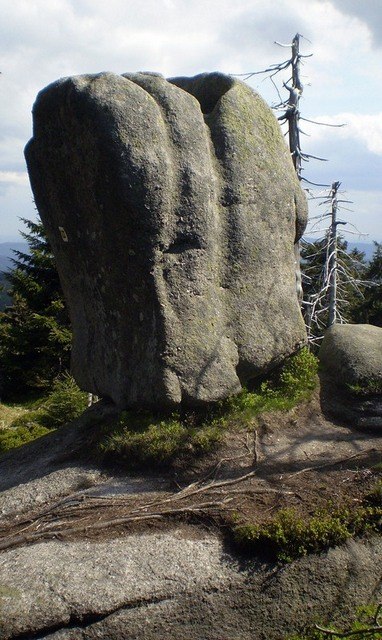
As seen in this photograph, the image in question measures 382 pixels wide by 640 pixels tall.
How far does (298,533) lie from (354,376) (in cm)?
365

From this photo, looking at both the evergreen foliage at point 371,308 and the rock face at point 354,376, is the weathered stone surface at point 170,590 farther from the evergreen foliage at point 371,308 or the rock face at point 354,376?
the evergreen foliage at point 371,308

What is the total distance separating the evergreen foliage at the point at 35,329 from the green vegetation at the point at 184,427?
51.4 ft

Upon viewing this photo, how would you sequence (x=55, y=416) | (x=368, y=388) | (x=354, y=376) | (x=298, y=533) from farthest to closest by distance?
1. (x=55, y=416)
2. (x=354, y=376)
3. (x=368, y=388)
4. (x=298, y=533)

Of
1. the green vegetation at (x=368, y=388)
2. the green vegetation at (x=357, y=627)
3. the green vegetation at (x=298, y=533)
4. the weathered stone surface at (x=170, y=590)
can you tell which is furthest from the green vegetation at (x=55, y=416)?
the green vegetation at (x=357, y=627)

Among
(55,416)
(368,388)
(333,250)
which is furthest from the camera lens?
(333,250)

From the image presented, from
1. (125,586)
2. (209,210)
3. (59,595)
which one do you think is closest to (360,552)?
(125,586)

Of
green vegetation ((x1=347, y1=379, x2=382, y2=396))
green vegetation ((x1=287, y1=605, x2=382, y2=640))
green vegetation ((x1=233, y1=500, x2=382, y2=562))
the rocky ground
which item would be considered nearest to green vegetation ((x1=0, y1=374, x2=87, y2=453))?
the rocky ground

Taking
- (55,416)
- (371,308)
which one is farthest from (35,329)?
(371,308)

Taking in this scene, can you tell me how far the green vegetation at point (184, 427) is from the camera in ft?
28.3

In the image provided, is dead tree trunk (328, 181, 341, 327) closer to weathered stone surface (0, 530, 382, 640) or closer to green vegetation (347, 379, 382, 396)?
green vegetation (347, 379, 382, 396)

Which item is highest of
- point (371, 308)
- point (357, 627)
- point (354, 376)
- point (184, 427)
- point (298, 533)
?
point (371, 308)

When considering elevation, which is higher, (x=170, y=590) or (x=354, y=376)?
(x=354, y=376)

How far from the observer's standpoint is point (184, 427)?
29.3 ft

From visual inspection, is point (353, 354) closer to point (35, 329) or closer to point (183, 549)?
point (183, 549)
